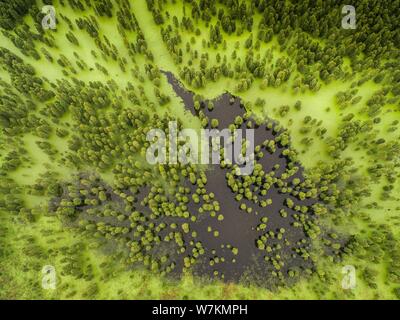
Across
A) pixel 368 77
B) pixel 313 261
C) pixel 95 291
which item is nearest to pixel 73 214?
pixel 95 291
